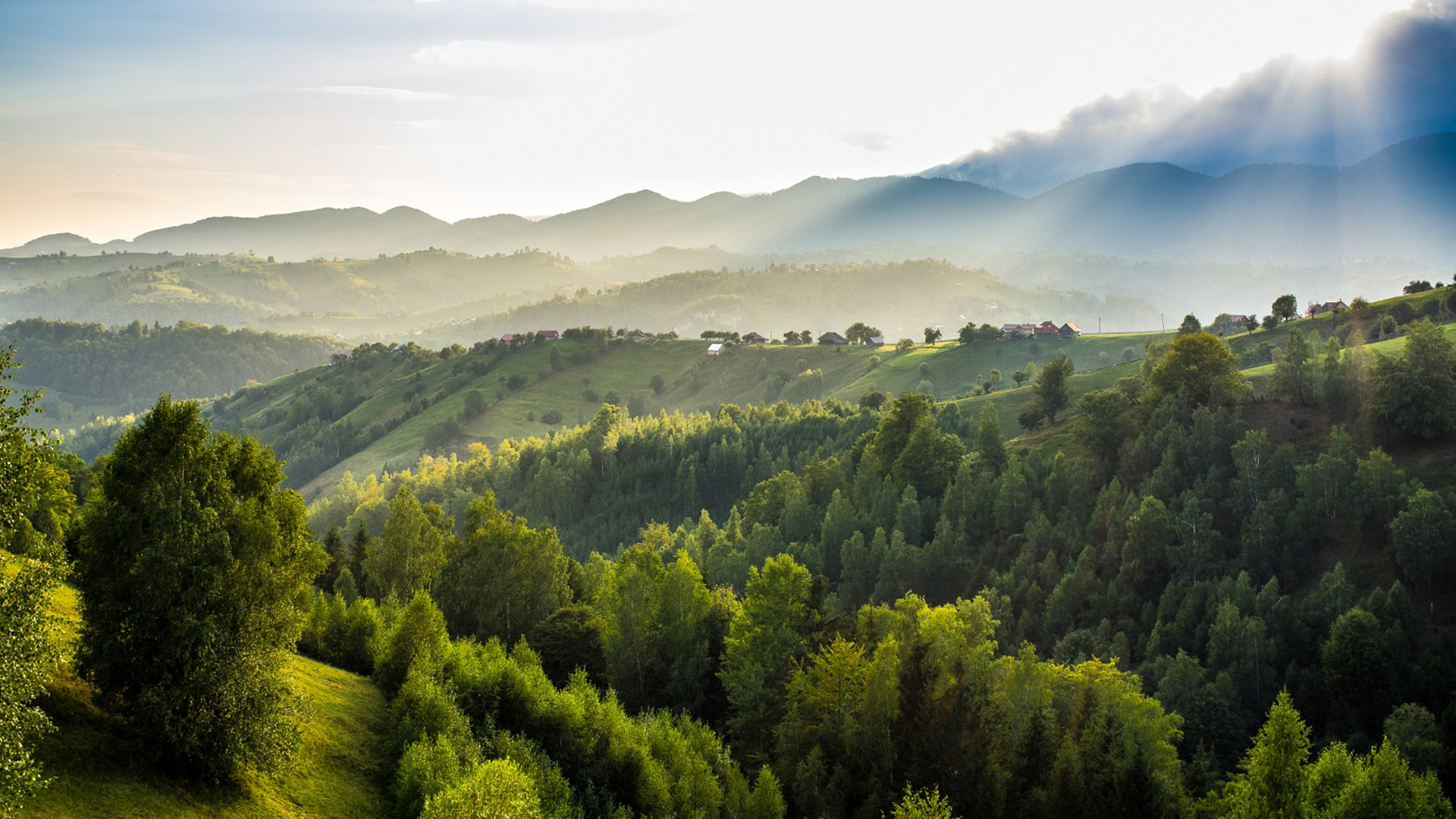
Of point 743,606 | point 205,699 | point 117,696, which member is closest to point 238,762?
point 205,699

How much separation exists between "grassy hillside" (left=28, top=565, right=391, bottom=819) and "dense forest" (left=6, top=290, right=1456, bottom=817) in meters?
1.09

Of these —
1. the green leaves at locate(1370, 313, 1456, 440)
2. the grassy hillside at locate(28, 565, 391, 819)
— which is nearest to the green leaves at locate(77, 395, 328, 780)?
the grassy hillside at locate(28, 565, 391, 819)

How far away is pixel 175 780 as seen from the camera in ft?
102

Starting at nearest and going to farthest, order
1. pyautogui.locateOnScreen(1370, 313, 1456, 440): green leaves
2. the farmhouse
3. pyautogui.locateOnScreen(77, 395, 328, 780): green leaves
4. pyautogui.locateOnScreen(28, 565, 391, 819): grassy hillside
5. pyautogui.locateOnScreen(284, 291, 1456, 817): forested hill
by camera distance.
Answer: pyautogui.locateOnScreen(28, 565, 391, 819): grassy hillside → pyautogui.locateOnScreen(77, 395, 328, 780): green leaves → pyautogui.locateOnScreen(284, 291, 1456, 817): forested hill → pyautogui.locateOnScreen(1370, 313, 1456, 440): green leaves → the farmhouse

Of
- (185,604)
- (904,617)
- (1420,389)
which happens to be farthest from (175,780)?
(1420,389)

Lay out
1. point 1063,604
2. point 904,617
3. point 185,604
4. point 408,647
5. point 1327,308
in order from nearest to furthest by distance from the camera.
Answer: point 185,604 < point 408,647 < point 904,617 < point 1063,604 < point 1327,308

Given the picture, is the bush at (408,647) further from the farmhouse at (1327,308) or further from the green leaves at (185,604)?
the farmhouse at (1327,308)

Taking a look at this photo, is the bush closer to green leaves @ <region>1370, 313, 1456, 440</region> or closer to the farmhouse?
green leaves @ <region>1370, 313, 1456, 440</region>

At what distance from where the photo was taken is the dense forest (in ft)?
112

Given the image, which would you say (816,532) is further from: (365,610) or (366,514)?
(366,514)

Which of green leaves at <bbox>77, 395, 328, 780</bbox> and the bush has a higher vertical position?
green leaves at <bbox>77, 395, 328, 780</bbox>

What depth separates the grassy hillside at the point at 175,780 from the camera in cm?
2802

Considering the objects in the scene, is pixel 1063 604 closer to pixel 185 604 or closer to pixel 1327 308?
pixel 185 604

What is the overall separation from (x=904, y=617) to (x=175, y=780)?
4488cm
